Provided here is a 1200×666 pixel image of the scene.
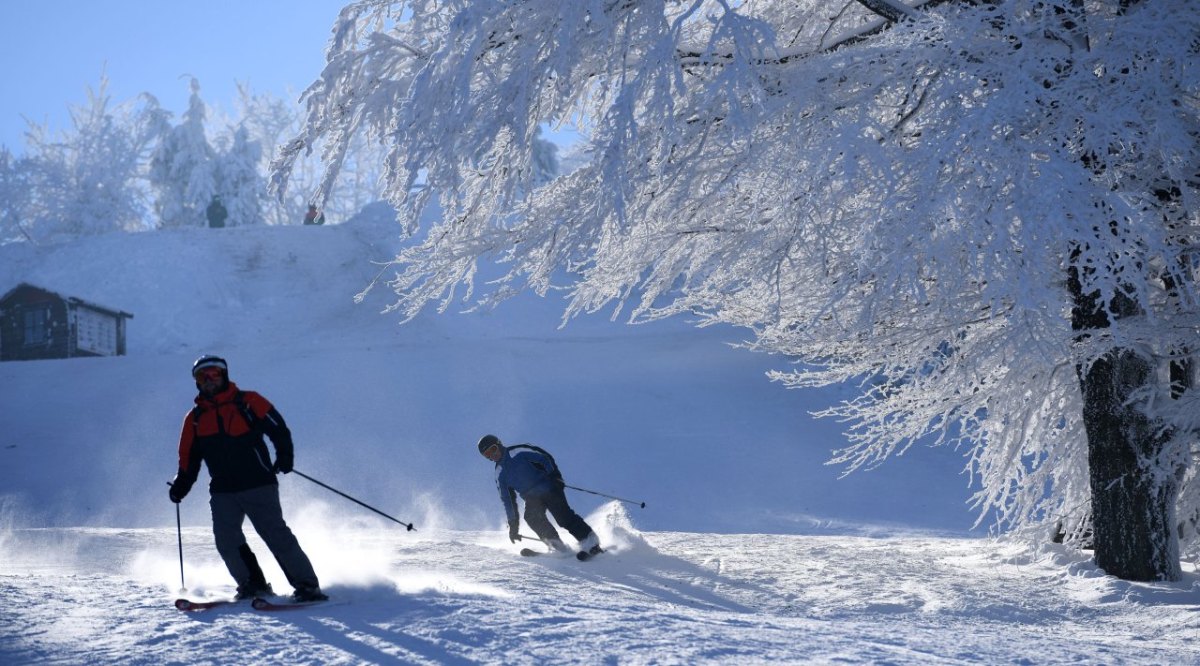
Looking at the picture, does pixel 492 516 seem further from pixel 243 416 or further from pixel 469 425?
pixel 243 416

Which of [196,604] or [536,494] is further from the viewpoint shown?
[536,494]

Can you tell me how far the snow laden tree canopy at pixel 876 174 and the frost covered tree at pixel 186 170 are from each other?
190 ft

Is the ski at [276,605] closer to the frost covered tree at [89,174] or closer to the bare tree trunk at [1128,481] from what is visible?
the bare tree trunk at [1128,481]

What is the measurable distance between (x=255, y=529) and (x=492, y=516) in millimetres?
11103

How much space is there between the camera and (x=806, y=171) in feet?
23.6

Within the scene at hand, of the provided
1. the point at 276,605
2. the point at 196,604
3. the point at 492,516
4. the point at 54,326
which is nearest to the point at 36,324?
the point at 54,326

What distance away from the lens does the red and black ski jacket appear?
645 cm

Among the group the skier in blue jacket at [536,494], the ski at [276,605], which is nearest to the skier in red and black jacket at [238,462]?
the ski at [276,605]

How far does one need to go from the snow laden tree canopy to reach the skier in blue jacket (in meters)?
1.59

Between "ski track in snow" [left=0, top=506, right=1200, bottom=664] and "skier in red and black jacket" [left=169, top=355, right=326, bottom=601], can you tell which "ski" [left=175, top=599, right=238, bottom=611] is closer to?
"ski track in snow" [left=0, top=506, right=1200, bottom=664]

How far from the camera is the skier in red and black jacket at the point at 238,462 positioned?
21.1 ft

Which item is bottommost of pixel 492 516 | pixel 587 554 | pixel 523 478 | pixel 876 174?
pixel 492 516

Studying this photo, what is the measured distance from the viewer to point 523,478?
947 centimetres

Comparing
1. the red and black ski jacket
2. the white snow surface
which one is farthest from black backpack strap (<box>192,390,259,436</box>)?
the white snow surface
